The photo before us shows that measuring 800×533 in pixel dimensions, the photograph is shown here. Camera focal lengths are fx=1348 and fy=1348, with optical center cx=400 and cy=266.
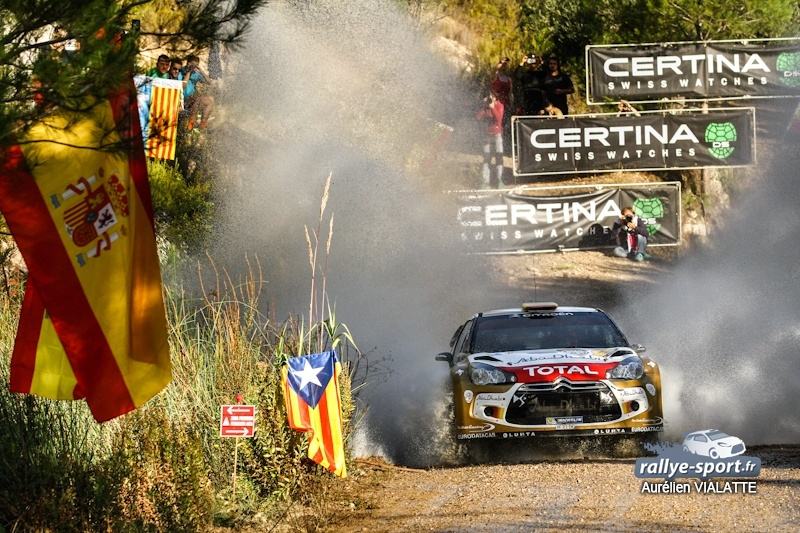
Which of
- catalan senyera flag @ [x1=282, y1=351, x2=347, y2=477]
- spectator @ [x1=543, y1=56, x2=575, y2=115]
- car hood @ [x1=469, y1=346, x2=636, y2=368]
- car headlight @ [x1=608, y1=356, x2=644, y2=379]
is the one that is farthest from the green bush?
spectator @ [x1=543, y1=56, x2=575, y2=115]

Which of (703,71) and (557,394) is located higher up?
(703,71)

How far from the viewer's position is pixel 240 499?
985 cm

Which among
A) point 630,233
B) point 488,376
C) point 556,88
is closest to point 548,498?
point 488,376

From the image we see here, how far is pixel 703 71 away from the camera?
23828 millimetres

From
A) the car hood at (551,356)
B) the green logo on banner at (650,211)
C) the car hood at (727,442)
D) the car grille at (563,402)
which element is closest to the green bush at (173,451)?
the car hood at (551,356)

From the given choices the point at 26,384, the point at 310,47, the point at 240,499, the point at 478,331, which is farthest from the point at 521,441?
the point at 310,47

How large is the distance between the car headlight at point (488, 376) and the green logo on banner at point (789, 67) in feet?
45.8

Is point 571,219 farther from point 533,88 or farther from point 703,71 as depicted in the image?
point 533,88

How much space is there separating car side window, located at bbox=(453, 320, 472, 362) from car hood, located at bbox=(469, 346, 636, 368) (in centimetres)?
47

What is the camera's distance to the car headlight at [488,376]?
11836 millimetres

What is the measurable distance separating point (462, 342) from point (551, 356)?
1.65m

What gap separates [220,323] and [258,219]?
1186cm

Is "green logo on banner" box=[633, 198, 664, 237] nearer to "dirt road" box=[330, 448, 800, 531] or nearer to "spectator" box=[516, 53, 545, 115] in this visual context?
"spectator" box=[516, 53, 545, 115]

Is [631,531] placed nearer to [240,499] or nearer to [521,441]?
[240,499]
